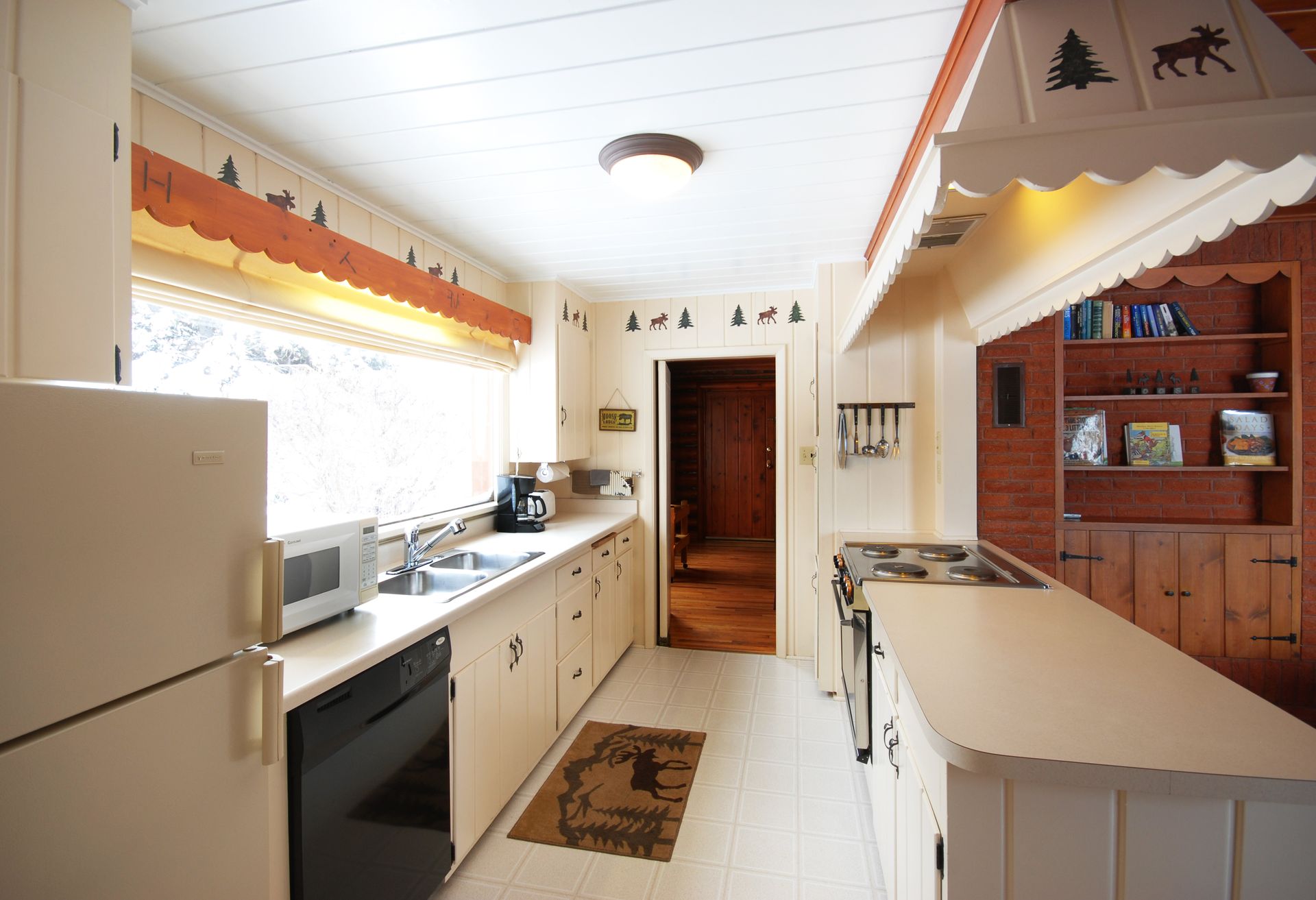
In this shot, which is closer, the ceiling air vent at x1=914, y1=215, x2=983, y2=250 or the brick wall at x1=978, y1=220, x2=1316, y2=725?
the ceiling air vent at x1=914, y1=215, x2=983, y2=250

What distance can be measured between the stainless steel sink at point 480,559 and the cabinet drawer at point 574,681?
52cm

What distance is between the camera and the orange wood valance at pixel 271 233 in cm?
136

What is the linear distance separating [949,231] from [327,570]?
2321 millimetres

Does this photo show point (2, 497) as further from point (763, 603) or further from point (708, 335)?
point (763, 603)

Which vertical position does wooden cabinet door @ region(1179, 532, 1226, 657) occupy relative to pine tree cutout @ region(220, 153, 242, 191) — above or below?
below

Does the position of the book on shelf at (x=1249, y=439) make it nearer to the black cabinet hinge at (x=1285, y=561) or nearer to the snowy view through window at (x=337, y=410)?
the black cabinet hinge at (x=1285, y=561)

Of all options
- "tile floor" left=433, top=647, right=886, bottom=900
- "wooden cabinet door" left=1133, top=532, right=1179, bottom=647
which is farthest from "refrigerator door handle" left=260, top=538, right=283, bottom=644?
"wooden cabinet door" left=1133, top=532, right=1179, bottom=647

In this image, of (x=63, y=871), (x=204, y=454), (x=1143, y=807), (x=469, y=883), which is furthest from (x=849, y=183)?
(x=469, y=883)

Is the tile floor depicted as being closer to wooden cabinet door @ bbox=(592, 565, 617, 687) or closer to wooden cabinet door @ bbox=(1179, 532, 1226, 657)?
wooden cabinet door @ bbox=(592, 565, 617, 687)

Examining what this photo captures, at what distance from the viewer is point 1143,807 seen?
91 cm

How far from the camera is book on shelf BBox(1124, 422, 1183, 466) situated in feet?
8.91

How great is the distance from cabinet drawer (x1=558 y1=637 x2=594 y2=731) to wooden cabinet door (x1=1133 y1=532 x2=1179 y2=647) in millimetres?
2663

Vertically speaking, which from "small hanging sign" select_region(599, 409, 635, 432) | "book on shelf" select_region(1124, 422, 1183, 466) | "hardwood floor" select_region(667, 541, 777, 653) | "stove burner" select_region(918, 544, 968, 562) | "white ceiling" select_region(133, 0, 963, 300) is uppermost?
"white ceiling" select_region(133, 0, 963, 300)

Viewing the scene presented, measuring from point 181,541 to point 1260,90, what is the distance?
1.71 meters
